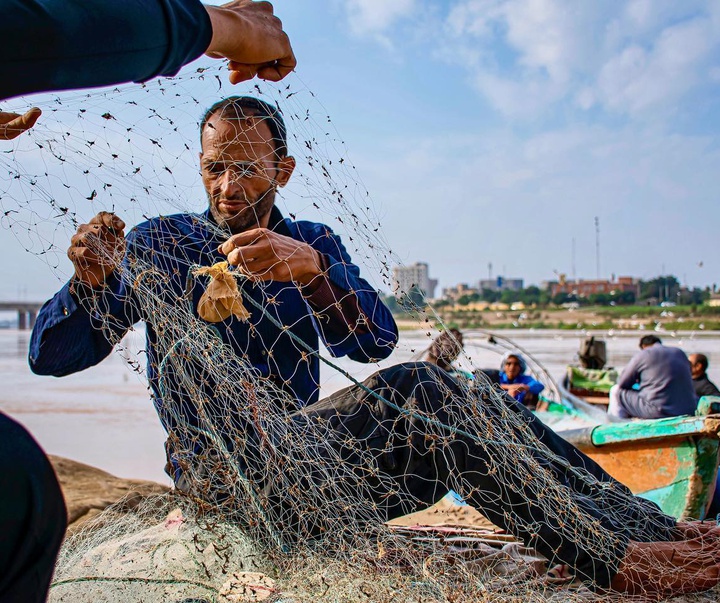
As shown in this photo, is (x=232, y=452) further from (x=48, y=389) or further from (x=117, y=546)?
(x=48, y=389)

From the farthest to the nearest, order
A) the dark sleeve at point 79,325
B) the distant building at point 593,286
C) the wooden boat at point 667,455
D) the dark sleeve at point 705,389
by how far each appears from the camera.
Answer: the distant building at point 593,286 → the dark sleeve at point 705,389 → the wooden boat at point 667,455 → the dark sleeve at point 79,325

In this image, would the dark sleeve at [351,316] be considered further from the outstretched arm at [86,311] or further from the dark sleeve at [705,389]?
the dark sleeve at [705,389]

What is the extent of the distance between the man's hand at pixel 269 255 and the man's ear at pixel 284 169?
47cm

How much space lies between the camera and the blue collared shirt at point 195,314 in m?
1.98

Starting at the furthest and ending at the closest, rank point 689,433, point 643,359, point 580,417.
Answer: point 580,417, point 643,359, point 689,433

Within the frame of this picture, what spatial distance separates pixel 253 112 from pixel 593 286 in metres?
63.2

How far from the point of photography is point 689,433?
2.93 m

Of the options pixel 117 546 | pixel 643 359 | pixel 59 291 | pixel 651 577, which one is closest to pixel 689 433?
pixel 651 577

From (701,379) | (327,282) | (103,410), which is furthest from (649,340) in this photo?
(103,410)

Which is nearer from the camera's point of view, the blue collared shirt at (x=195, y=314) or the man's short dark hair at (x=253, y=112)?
the blue collared shirt at (x=195, y=314)

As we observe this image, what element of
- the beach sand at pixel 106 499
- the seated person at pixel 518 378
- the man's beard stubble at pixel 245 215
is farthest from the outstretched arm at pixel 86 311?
the seated person at pixel 518 378

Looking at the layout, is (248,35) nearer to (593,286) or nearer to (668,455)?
(668,455)

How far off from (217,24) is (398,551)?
1.39 metres

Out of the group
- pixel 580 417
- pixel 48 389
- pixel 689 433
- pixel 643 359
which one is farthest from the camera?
pixel 48 389
